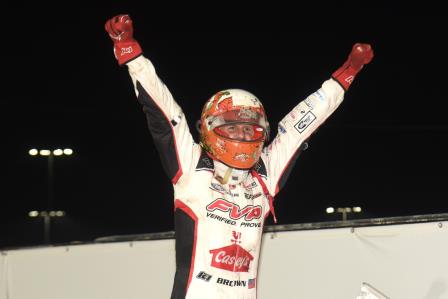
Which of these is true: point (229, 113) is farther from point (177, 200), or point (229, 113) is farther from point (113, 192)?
point (113, 192)

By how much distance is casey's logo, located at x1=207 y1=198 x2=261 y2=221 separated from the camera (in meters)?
4.22

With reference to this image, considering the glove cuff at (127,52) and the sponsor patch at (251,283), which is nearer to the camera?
the glove cuff at (127,52)

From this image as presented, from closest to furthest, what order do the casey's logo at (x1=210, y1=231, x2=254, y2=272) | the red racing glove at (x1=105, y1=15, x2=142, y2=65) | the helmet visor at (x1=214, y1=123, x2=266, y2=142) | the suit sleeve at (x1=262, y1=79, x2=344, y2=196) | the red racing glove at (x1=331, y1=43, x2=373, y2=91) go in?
the red racing glove at (x1=105, y1=15, x2=142, y2=65)
the casey's logo at (x1=210, y1=231, x2=254, y2=272)
the helmet visor at (x1=214, y1=123, x2=266, y2=142)
the suit sleeve at (x1=262, y1=79, x2=344, y2=196)
the red racing glove at (x1=331, y1=43, x2=373, y2=91)

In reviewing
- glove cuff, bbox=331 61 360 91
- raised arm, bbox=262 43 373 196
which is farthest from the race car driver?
glove cuff, bbox=331 61 360 91

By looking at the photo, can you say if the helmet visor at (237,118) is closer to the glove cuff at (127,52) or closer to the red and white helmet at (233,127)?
the red and white helmet at (233,127)

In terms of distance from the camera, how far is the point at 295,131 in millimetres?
4688

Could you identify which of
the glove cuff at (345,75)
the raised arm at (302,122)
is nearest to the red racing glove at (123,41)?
the raised arm at (302,122)

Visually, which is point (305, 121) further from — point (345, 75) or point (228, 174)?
point (228, 174)

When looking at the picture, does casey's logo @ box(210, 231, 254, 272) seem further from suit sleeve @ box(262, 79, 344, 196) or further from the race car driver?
suit sleeve @ box(262, 79, 344, 196)

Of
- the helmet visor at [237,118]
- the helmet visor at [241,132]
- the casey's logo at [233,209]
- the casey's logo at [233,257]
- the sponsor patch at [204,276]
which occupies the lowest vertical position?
the sponsor patch at [204,276]

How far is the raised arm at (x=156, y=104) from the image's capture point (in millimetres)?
4094

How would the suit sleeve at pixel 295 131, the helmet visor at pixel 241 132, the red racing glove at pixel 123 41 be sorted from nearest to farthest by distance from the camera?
the red racing glove at pixel 123 41 → the helmet visor at pixel 241 132 → the suit sleeve at pixel 295 131

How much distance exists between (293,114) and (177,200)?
0.92 meters

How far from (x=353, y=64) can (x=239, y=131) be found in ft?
3.09
